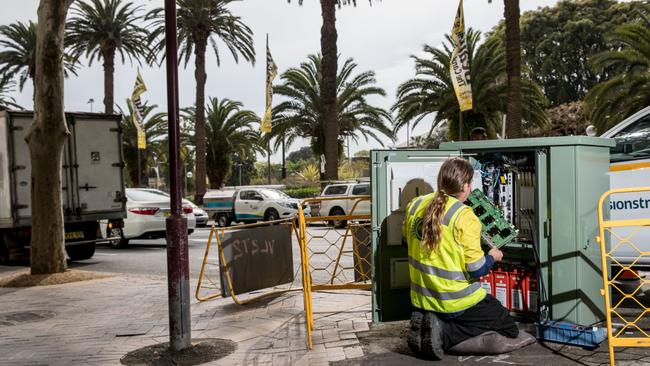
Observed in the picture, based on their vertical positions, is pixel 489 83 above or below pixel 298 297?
above

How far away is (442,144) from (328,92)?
18624mm

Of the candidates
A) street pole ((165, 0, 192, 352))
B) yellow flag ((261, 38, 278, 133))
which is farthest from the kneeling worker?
yellow flag ((261, 38, 278, 133))

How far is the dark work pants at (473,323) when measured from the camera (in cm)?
485

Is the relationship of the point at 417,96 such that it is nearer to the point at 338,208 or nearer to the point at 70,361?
the point at 338,208

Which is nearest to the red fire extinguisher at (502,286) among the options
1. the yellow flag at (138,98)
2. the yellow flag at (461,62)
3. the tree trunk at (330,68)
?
the yellow flag at (461,62)

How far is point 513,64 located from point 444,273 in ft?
52.6

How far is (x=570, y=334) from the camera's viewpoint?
17.0ft

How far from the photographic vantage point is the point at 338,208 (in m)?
24.3

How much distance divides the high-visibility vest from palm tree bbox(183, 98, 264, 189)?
117ft

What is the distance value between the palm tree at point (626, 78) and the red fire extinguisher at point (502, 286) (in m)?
21.7

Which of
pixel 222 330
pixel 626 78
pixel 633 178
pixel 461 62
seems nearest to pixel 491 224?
pixel 633 178

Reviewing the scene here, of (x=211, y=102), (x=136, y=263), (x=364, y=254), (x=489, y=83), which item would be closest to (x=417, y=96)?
(x=489, y=83)

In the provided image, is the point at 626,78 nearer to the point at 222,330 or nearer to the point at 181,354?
the point at 222,330

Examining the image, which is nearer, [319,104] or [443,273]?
[443,273]
